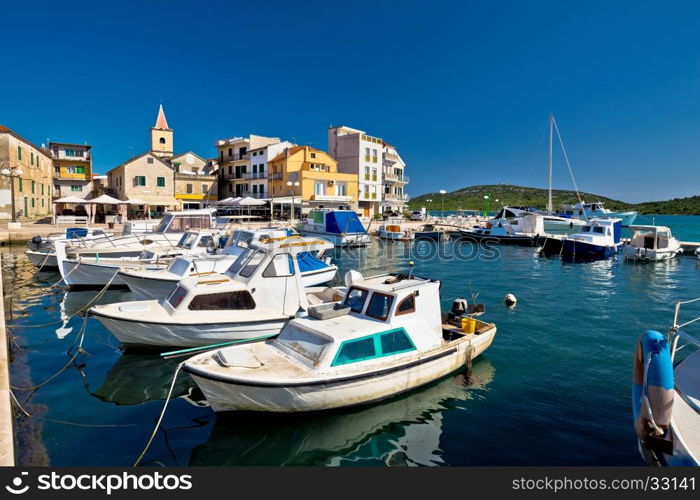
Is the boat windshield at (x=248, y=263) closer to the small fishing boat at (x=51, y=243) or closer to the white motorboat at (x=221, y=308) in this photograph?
the white motorboat at (x=221, y=308)

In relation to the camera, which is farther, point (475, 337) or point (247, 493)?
point (475, 337)

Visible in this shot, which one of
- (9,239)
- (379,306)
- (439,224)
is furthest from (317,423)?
(439,224)

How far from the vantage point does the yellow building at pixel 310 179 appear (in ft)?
193

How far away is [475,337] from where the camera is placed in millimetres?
10711

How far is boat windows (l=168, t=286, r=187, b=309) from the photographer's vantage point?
11820 mm

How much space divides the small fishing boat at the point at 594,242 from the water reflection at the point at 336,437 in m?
31.8

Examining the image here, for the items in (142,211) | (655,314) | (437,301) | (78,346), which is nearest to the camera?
(437,301)

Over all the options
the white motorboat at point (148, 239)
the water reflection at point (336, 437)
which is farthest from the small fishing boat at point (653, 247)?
the white motorboat at point (148, 239)

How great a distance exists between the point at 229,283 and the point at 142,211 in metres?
51.5

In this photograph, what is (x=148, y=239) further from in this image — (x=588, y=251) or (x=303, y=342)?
(x=588, y=251)

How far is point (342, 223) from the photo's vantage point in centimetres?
4106

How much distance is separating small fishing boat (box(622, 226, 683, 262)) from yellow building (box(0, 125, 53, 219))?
5312 cm

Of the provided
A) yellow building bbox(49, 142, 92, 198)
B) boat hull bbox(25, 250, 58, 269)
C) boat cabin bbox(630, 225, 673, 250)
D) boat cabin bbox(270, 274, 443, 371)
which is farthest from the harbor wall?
yellow building bbox(49, 142, 92, 198)

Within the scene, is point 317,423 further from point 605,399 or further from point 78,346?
point 78,346
